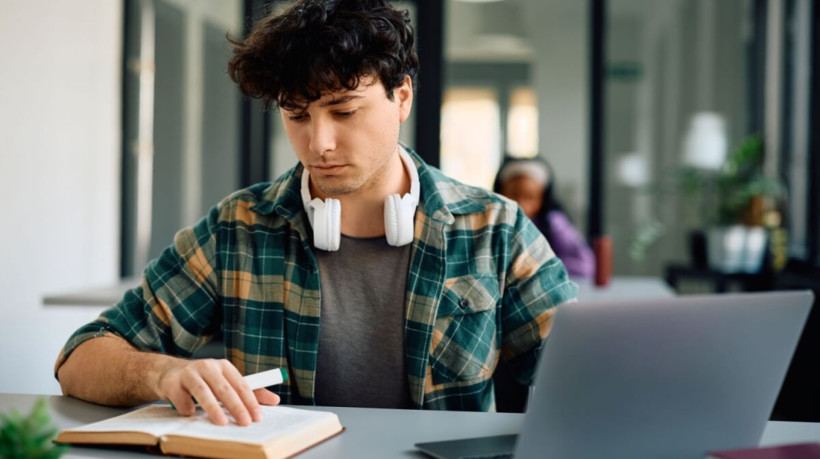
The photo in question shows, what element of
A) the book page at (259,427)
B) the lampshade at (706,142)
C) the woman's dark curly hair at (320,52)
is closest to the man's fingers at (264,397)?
the book page at (259,427)

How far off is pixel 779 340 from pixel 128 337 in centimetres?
103

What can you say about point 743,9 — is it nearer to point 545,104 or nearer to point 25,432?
point 545,104

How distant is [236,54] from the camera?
1533mm

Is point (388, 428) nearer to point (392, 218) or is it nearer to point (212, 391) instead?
point (212, 391)

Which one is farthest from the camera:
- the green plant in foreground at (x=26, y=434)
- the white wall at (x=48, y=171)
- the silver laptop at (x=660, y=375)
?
the white wall at (x=48, y=171)

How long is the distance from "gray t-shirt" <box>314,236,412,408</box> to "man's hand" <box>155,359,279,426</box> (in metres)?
0.40

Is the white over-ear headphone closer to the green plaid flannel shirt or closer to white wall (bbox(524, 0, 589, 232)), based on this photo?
the green plaid flannel shirt

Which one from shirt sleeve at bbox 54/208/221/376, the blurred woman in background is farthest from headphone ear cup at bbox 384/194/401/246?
the blurred woman in background

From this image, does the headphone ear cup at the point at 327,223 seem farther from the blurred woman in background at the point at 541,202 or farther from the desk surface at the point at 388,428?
the blurred woman in background at the point at 541,202

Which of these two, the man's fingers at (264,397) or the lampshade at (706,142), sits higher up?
the lampshade at (706,142)

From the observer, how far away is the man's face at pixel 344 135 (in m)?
1.38

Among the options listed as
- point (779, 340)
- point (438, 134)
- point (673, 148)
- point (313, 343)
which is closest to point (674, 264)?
point (673, 148)

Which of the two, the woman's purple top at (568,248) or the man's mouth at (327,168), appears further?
the woman's purple top at (568,248)

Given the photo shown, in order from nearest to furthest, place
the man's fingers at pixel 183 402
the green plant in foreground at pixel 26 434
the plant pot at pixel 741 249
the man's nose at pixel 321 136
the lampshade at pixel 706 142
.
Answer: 1. the green plant in foreground at pixel 26 434
2. the man's fingers at pixel 183 402
3. the man's nose at pixel 321 136
4. the plant pot at pixel 741 249
5. the lampshade at pixel 706 142
